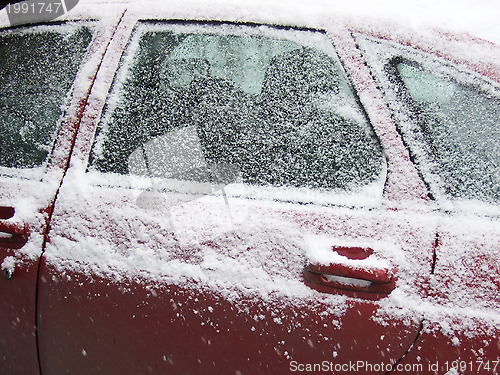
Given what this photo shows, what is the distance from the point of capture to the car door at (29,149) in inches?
58.9

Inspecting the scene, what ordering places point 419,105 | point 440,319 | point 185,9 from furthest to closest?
point 185,9 → point 419,105 → point 440,319

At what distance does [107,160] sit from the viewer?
155 cm

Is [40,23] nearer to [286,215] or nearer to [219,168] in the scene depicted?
[219,168]

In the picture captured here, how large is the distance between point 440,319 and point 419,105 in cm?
72

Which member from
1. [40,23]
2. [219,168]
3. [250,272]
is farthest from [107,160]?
[40,23]

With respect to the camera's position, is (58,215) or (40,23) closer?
(58,215)

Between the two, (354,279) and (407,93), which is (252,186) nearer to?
(354,279)

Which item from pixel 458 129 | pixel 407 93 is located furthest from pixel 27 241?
pixel 458 129
